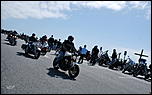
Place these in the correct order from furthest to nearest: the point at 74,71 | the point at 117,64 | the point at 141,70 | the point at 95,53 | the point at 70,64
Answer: the point at 117,64
the point at 95,53
the point at 141,70
the point at 70,64
the point at 74,71

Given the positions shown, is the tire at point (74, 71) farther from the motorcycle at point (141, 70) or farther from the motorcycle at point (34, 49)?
the motorcycle at point (141, 70)

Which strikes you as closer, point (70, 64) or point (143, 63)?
point (70, 64)

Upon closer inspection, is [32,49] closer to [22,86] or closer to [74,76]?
[74,76]

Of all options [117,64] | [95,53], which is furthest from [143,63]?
[95,53]

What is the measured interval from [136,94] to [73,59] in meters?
3.50

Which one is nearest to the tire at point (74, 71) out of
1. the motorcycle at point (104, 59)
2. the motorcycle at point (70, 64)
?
the motorcycle at point (70, 64)

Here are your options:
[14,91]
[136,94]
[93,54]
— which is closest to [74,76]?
[136,94]

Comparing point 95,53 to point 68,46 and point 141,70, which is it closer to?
point 141,70

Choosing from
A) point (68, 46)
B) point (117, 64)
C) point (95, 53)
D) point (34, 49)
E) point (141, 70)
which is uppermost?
point (68, 46)

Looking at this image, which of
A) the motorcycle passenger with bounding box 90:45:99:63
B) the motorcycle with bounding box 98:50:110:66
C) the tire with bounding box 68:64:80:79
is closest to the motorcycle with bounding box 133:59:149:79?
the motorcycle passenger with bounding box 90:45:99:63

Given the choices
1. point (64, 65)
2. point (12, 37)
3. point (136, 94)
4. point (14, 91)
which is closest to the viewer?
point (14, 91)

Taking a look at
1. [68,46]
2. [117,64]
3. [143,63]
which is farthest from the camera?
[117,64]

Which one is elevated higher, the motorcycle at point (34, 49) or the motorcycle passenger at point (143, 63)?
→ the motorcycle at point (34, 49)

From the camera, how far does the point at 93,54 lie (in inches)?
996
